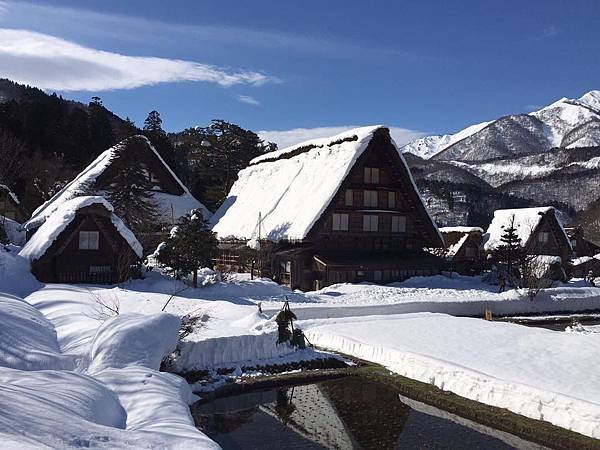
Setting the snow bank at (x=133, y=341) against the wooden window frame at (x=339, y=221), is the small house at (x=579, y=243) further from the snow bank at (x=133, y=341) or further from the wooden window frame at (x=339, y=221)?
the snow bank at (x=133, y=341)

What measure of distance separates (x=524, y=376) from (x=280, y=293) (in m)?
12.8

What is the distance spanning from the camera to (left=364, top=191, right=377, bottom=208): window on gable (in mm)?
28420

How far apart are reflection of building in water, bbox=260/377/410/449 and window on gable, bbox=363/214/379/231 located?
649 inches

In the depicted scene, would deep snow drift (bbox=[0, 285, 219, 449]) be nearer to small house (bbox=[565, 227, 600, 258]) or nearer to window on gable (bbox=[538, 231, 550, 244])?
window on gable (bbox=[538, 231, 550, 244])

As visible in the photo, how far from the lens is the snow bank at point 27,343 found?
9.23 metres

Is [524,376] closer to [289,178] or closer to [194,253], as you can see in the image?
[194,253]

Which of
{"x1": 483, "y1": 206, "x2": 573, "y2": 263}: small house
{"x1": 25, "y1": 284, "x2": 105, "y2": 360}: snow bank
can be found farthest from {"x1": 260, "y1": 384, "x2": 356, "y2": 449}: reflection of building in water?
{"x1": 483, "y1": 206, "x2": 573, "y2": 263}: small house

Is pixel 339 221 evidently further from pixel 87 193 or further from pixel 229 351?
pixel 229 351

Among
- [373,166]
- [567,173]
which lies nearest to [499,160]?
[567,173]

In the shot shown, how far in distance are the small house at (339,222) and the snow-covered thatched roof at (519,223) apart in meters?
13.5

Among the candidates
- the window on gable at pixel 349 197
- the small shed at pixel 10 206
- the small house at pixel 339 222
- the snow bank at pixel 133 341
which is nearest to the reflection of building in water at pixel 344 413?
the snow bank at pixel 133 341

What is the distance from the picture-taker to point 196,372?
11961mm

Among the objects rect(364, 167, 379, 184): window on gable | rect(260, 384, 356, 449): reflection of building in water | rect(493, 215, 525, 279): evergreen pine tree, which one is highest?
rect(364, 167, 379, 184): window on gable

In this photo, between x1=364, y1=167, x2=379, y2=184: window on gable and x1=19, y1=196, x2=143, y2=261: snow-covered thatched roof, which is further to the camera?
x1=364, y1=167, x2=379, y2=184: window on gable
